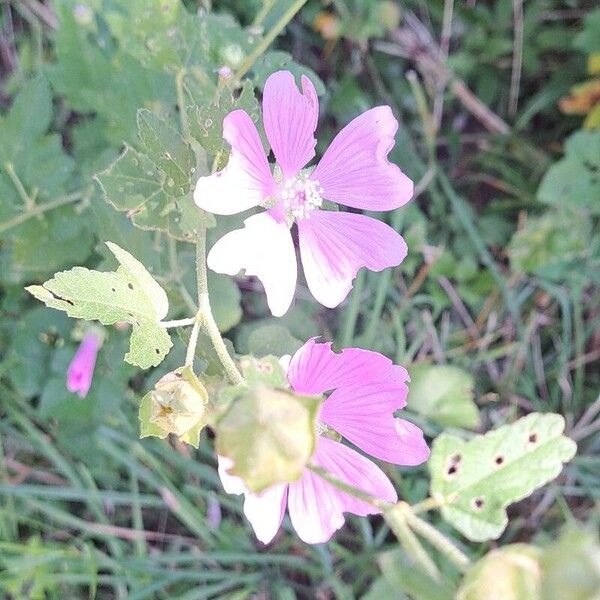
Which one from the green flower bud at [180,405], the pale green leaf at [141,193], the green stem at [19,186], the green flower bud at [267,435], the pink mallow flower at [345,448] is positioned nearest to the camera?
the green flower bud at [267,435]

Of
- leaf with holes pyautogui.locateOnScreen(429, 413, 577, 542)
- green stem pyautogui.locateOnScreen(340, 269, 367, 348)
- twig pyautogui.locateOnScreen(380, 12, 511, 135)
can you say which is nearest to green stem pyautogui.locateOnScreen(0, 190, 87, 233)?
green stem pyautogui.locateOnScreen(340, 269, 367, 348)

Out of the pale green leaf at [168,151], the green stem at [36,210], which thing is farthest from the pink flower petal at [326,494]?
the green stem at [36,210]

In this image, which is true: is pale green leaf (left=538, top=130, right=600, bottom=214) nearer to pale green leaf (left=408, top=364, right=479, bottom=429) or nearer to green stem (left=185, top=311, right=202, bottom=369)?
pale green leaf (left=408, top=364, right=479, bottom=429)

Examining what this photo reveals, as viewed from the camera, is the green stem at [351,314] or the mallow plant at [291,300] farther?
the green stem at [351,314]

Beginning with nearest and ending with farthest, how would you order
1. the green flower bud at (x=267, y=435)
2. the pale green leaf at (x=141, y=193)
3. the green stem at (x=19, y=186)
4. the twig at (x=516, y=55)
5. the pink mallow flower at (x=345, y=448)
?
the green flower bud at (x=267, y=435) < the pink mallow flower at (x=345, y=448) < the pale green leaf at (x=141, y=193) < the green stem at (x=19, y=186) < the twig at (x=516, y=55)

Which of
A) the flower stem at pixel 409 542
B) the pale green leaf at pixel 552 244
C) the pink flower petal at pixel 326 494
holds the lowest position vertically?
the pale green leaf at pixel 552 244

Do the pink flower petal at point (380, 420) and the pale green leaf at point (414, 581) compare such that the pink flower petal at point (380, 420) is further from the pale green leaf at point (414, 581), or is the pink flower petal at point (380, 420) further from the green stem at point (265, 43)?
the green stem at point (265, 43)
